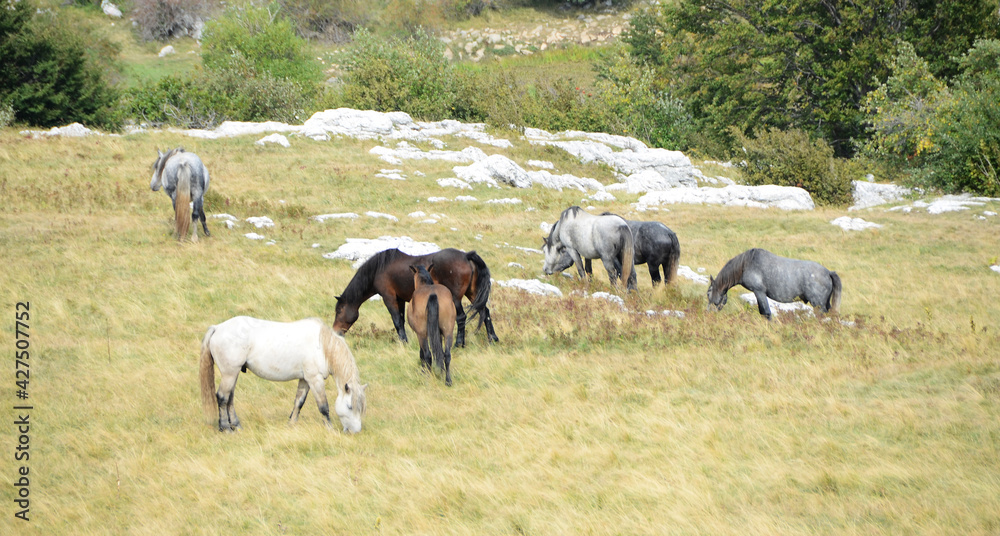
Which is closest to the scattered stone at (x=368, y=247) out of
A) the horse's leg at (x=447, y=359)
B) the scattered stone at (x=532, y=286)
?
the scattered stone at (x=532, y=286)

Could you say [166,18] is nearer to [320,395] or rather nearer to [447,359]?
[447,359]

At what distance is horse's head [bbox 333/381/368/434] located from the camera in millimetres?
7672

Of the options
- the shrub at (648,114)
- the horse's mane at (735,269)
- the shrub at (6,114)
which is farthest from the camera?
the shrub at (648,114)

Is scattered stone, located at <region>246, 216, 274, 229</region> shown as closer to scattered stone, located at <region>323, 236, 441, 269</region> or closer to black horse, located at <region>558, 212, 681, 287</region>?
scattered stone, located at <region>323, 236, 441, 269</region>

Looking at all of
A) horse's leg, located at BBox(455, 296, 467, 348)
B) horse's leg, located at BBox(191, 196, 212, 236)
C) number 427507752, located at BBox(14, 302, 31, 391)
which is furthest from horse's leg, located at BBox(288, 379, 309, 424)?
horse's leg, located at BBox(191, 196, 212, 236)

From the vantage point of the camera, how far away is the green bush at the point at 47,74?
33.5 meters

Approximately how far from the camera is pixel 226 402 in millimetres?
7676

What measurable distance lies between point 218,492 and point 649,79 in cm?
5112

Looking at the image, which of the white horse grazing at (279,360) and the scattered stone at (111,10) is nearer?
the white horse grazing at (279,360)

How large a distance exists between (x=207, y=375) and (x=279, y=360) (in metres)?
0.82

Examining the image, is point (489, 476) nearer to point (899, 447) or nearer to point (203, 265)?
point (899, 447)

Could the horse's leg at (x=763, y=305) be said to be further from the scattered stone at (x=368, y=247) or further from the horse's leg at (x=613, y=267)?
the scattered stone at (x=368, y=247)

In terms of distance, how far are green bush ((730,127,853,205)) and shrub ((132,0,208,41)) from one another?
57916 millimetres

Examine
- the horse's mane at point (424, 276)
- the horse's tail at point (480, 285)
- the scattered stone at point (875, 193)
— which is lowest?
the scattered stone at point (875, 193)
